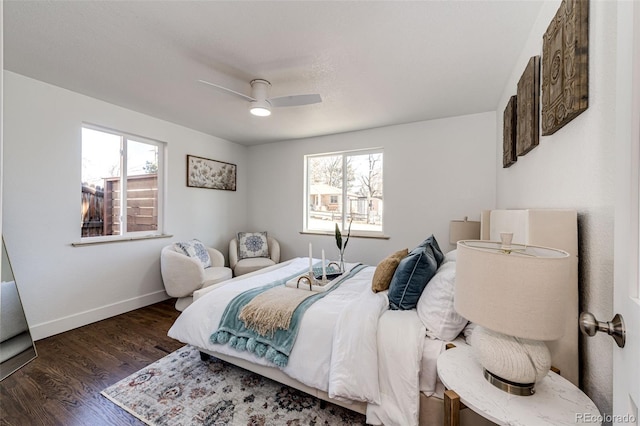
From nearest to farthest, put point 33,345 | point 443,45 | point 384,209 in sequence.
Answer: point 443,45, point 33,345, point 384,209

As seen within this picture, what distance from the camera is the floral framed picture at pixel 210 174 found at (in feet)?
13.0

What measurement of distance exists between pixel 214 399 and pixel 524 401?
174 cm

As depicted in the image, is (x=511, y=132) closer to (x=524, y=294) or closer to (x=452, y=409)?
(x=524, y=294)

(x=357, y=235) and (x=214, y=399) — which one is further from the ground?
(x=357, y=235)

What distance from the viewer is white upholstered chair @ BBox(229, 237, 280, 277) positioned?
397 centimetres

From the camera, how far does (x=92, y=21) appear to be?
176cm

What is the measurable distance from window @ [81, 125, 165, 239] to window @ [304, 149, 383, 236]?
2.19 m

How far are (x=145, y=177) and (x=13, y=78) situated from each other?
1.42 m

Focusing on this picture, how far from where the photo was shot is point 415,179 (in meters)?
3.64

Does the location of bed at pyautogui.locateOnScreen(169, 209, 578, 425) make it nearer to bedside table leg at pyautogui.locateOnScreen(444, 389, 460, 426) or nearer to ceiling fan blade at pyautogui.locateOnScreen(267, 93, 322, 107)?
bedside table leg at pyautogui.locateOnScreen(444, 389, 460, 426)

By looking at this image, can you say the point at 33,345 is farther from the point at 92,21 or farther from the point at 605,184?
the point at 605,184

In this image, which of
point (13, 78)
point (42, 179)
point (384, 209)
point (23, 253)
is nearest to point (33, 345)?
point (23, 253)

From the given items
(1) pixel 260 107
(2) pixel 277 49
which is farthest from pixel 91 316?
(2) pixel 277 49

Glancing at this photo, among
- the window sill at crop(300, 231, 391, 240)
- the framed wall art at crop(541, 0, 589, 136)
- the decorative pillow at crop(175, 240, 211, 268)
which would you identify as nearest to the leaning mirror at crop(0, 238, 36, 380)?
the decorative pillow at crop(175, 240, 211, 268)
